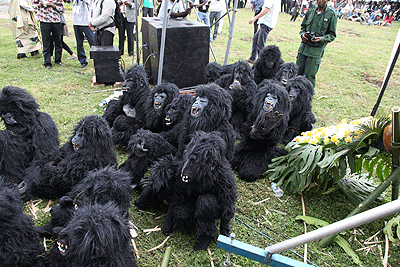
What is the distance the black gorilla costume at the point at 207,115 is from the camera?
387 cm

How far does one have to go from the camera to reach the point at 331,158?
3.82 meters

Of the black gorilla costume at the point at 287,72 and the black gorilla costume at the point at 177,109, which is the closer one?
the black gorilla costume at the point at 177,109

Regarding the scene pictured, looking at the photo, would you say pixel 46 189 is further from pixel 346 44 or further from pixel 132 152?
pixel 346 44

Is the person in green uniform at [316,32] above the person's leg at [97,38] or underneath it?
above

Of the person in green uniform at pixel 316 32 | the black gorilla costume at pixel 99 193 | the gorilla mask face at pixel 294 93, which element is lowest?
the black gorilla costume at pixel 99 193

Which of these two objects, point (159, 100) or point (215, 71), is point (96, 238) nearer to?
point (159, 100)

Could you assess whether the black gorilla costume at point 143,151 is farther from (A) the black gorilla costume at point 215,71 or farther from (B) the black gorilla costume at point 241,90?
(A) the black gorilla costume at point 215,71

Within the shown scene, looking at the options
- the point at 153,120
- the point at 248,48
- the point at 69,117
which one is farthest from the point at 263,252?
the point at 248,48

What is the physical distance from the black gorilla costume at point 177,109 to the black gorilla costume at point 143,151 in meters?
0.40

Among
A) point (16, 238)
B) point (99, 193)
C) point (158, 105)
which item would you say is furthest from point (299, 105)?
point (16, 238)

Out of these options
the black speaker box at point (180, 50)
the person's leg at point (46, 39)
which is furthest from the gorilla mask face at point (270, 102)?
the person's leg at point (46, 39)

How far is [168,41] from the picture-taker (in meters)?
6.74

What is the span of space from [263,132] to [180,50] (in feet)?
11.8

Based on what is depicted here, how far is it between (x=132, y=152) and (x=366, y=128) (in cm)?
307
